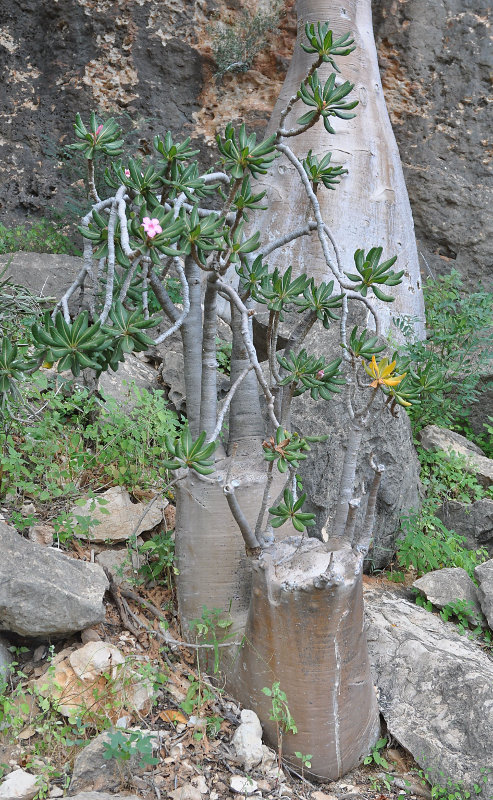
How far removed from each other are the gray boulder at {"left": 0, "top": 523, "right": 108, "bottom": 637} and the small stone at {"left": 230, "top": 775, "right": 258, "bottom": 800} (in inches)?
25.7

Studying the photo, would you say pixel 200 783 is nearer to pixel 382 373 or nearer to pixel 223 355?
pixel 382 373

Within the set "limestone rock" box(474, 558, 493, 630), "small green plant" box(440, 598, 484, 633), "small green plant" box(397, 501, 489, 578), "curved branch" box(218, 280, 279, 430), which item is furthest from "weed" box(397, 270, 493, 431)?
"curved branch" box(218, 280, 279, 430)

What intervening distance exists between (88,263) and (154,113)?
4.42 meters

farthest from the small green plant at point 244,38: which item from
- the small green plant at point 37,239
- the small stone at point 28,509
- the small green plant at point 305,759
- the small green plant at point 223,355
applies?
the small green plant at point 305,759

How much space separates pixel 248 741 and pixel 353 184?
3.41 meters

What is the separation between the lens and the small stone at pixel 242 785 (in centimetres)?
191

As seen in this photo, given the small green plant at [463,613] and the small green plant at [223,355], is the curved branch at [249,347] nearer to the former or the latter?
the small green plant at [463,613]

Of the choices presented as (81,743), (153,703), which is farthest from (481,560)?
(81,743)

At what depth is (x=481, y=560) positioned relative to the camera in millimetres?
3439

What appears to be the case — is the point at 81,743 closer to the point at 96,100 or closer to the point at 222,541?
the point at 222,541

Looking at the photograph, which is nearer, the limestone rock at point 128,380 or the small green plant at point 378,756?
the small green plant at point 378,756

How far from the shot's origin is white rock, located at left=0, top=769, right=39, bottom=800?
1699 millimetres

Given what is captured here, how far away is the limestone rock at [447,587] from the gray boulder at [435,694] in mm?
240

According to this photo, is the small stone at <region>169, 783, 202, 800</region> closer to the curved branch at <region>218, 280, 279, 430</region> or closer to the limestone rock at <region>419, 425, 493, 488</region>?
the curved branch at <region>218, 280, 279, 430</region>
